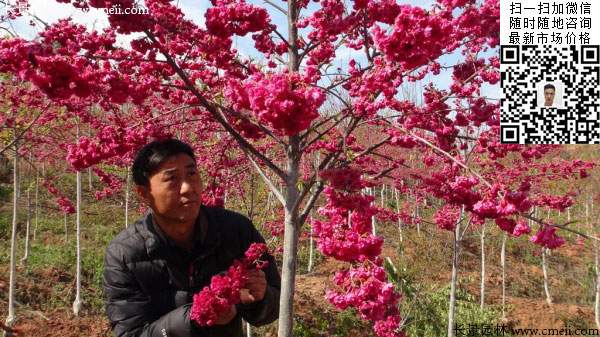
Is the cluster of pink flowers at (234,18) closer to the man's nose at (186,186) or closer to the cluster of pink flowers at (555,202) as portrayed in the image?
the man's nose at (186,186)

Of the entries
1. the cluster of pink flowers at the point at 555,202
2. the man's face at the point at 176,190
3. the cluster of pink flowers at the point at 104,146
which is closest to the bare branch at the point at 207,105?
the cluster of pink flowers at the point at 104,146

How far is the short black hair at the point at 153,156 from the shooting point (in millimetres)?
2020

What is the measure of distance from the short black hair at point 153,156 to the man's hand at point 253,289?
69 centimetres

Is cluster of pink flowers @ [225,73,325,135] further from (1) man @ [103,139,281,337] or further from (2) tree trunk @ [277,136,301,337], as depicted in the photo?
(2) tree trunk @ [277,136,301,337]

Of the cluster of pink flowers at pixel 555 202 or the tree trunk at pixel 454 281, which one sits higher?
the cluster of pink flowers at pixel 555 202

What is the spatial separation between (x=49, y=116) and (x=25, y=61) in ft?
14.5

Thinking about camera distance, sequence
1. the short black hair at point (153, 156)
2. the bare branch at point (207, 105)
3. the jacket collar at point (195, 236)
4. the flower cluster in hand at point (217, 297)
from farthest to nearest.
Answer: the bare branch at point (207, 105)
the short black hair at point (153, 156)
the jacket collar at point (195, 236)
the flower cluster in hand at point (217, 297)

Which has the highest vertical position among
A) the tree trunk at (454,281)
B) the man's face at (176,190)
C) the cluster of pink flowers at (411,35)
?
the cluster of pink flowers at (411,35)

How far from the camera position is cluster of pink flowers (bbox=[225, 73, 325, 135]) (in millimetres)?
2059

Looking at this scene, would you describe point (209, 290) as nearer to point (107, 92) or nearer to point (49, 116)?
point (107, 92)

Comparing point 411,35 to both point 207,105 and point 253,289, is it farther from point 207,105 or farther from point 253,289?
point 253,289

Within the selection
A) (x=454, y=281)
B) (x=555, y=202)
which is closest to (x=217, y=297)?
(x=555, y=202)

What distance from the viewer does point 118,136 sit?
3078 millimetres

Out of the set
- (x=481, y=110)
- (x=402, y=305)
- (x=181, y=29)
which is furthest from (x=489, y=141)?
(x=402, y=305)
